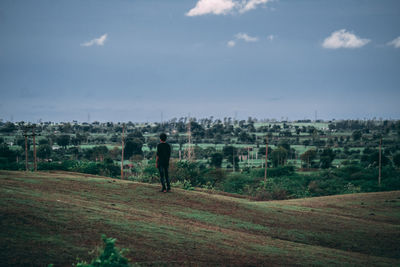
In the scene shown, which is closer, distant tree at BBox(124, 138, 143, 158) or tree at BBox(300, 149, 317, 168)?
tree at BBox(300, 149, 317, 168)

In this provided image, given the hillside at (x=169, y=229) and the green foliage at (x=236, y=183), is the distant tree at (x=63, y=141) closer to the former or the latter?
the green foliage at (x=236, y=183)

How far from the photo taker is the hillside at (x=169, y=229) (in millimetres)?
10766

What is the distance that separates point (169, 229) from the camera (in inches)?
546

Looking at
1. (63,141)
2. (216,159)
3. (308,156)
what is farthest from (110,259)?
(63,141)

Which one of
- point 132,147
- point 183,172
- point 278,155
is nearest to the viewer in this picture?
point 183,172

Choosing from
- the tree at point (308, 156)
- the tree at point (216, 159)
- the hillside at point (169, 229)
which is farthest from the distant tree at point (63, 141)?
the hillside at point (169, 229)

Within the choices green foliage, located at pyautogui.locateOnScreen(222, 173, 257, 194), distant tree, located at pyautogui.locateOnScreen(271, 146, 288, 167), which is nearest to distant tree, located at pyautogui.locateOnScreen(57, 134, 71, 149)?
distant tree, located at pyautogui.locateOnScreen(271, 146, 288, 167)

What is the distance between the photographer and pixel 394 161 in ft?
258

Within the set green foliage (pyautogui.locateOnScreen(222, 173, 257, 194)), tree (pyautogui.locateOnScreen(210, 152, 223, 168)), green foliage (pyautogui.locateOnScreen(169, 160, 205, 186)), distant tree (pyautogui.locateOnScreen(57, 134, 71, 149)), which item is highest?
distant tree (pyautogui.locateOnScreen(57, 134, 71, 149))

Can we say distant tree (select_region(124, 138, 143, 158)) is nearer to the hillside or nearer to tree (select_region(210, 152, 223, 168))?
tree (select_region(210, 152, 223, 168))

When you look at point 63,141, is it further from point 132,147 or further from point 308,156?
point 308,156

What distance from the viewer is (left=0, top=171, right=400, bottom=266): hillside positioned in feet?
35.3

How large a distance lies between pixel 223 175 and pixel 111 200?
136ft

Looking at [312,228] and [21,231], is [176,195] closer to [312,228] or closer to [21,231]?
[312,228]
